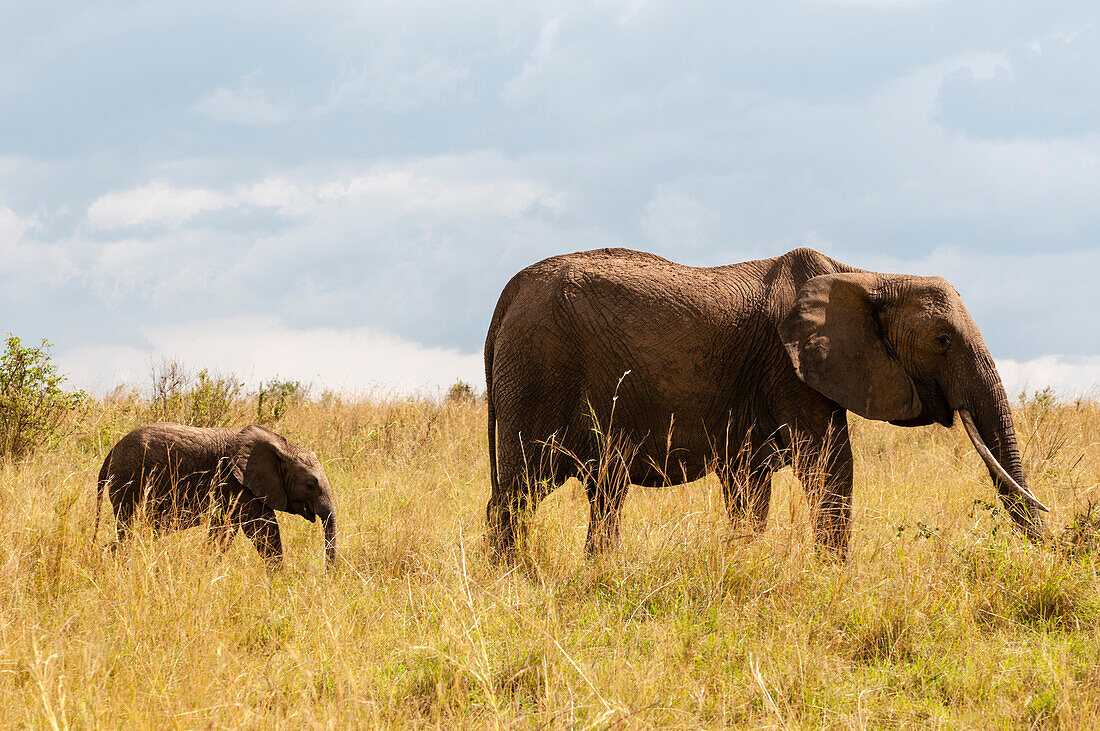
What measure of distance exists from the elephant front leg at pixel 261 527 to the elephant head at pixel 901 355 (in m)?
4.14

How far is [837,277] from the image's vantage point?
19.7 feet

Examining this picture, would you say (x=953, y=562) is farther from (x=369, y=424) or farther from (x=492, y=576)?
(x=369, y=424)

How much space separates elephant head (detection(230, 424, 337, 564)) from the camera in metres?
7.15

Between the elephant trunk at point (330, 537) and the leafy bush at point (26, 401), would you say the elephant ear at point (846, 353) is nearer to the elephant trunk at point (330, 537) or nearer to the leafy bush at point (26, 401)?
the elephant trunk at point (330, 537)

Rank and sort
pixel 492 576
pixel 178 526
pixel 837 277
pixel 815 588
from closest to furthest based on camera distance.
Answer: pixel 815 588
pixel 492 576
pixel 837 277
pixel 178 526

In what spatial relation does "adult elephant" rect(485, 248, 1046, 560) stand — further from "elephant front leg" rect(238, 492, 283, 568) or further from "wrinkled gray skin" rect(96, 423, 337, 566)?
"elephant front leg" rect(238, 492, 283, 568)

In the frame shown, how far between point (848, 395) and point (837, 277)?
0.79 metres

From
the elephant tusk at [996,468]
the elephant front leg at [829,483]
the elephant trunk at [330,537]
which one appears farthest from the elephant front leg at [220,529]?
the elephant tusk at [996,468]

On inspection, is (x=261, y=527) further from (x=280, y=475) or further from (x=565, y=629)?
(x=565, y=629)

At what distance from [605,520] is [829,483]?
1495 millimetres

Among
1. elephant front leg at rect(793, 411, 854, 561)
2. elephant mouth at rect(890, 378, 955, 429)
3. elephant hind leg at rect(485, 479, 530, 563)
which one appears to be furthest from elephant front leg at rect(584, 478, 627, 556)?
elephant mouth at rect(890, 378, 955, 429)

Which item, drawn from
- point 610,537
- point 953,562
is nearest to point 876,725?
point 953,562

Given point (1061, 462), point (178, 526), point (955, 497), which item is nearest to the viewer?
point (178, 526)

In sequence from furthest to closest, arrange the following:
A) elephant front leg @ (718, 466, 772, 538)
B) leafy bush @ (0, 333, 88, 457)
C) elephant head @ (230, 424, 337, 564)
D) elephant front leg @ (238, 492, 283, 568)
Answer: leafy bush @ (0, 333, 88, 457) → elephant head @ (230, 424, 337, 564) → elephant front leg @ (238, 492, 283, 568) → elephant front leg @ (718, 466, 772, 538)
